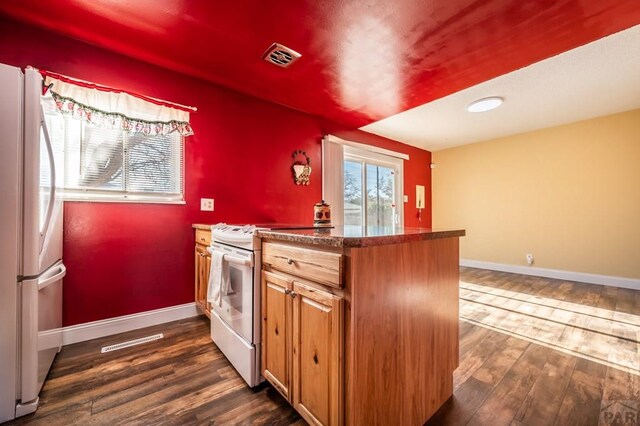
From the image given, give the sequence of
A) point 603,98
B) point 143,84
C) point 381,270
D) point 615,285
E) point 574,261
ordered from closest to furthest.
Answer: point 381,270, point 143,84, point 603,98, point 615,285, point 574,261

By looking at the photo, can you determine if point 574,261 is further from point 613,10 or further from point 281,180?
point 281,180

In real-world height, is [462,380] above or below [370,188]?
below

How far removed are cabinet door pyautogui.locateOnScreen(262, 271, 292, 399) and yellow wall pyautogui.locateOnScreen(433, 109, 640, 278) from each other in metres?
4.82

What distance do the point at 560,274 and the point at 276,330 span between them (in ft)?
15.9

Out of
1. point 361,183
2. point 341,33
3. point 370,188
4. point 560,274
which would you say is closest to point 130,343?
point 341,33

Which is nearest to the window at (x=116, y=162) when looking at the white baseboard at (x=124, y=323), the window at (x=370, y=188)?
the white baseboard at (x=124, y=323)

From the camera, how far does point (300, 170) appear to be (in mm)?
3393

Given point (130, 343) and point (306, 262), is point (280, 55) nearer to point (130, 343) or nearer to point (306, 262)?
point (306, 262)

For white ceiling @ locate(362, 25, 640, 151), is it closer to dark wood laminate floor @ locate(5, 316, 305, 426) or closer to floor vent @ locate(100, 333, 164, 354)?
dark wood laminate floor @ locate(5, 316, 305, 426)

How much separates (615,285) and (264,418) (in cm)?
495

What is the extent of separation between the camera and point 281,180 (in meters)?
3.25

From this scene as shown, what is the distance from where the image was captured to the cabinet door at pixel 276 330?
126 centimetres

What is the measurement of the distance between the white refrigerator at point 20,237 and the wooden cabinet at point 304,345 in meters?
1.14

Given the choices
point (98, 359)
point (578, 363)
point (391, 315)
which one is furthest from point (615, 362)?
point (98, 359)
